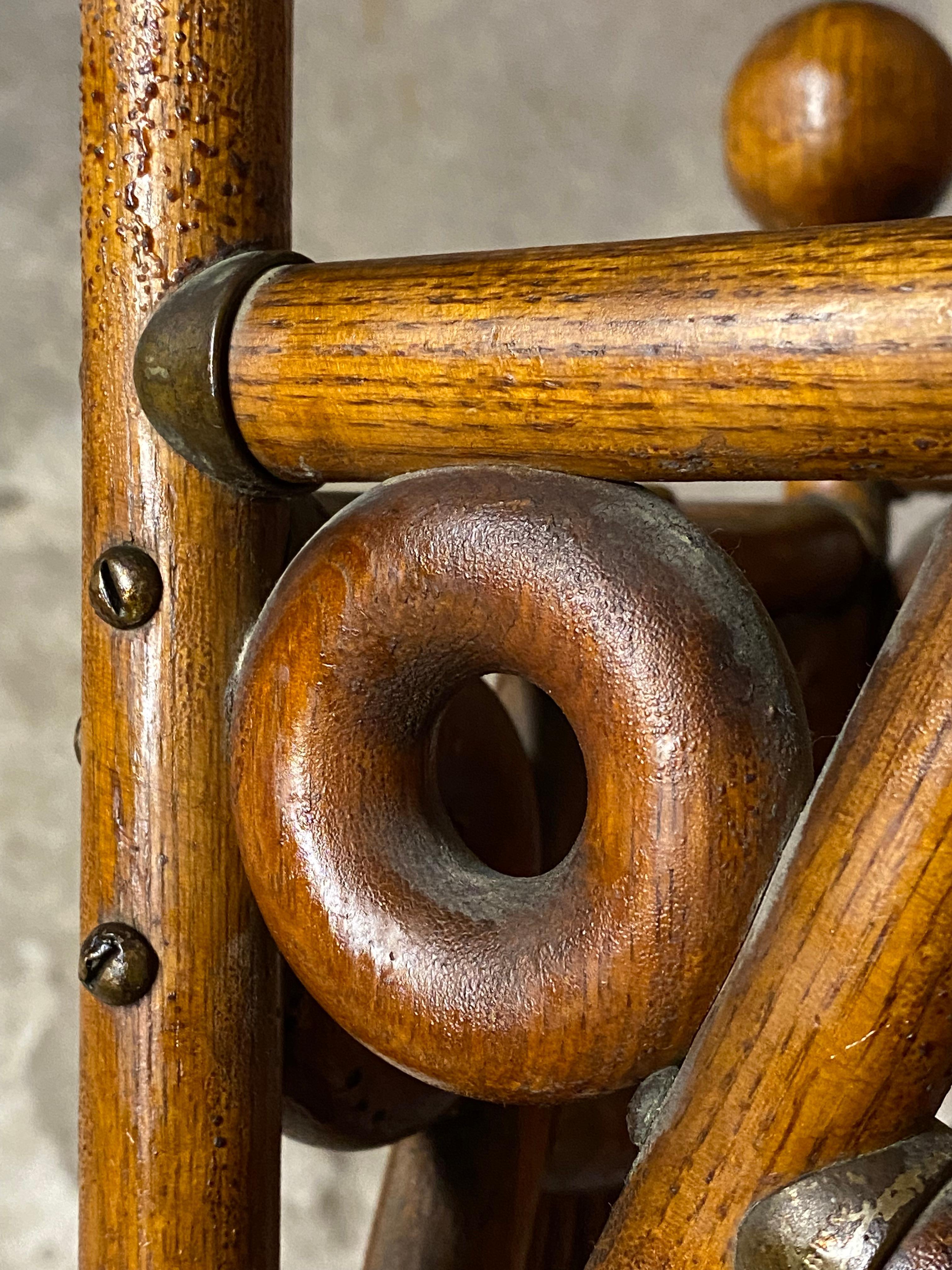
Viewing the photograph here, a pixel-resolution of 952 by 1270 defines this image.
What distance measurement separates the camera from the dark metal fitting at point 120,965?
1.59ft

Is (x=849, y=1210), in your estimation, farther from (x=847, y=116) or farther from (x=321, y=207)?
(x=321, y=207)

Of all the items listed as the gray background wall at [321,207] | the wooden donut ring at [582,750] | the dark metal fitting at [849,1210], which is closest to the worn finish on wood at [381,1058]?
the wooden donut ring at [582,750]

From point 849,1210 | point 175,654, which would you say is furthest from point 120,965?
point 849,1210

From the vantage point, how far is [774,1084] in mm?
360

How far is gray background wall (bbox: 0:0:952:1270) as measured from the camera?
41.3 inches

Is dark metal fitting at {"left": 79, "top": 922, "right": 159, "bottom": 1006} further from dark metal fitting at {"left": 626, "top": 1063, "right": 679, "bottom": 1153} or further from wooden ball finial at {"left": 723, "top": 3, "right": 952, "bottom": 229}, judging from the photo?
wooden ball finial at {"left": 723, "top": 3, "right": 952, "bottom": 229}

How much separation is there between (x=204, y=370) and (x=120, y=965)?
7.5 inches

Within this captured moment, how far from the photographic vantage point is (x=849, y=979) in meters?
0.35

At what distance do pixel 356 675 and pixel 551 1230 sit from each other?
31cm

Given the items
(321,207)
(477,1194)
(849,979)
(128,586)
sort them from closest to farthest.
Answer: (849,979), (128,586), (477,1194), (321,207)

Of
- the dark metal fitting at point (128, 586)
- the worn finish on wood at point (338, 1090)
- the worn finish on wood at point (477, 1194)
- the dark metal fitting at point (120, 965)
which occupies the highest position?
the dark metal fitting at point (128, 586)

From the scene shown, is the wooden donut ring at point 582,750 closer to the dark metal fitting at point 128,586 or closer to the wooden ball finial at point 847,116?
the dark metal fitting at point 128,586

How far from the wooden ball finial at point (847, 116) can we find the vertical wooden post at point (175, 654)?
0.25m

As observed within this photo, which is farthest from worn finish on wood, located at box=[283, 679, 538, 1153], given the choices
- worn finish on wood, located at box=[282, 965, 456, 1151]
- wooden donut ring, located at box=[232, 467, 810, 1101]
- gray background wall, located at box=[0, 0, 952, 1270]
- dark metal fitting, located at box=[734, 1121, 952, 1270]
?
gray background wall, located at box=[0, 0, 952, 1270]
